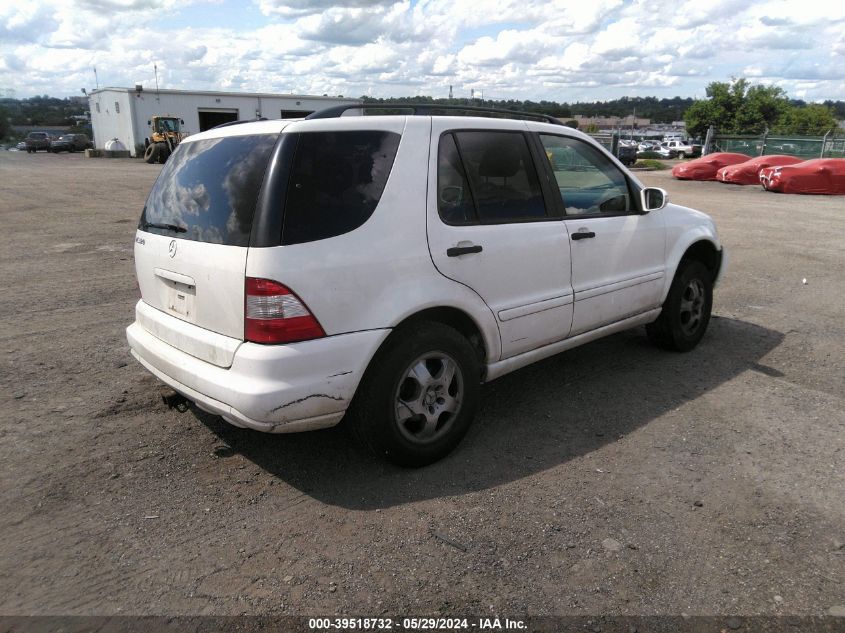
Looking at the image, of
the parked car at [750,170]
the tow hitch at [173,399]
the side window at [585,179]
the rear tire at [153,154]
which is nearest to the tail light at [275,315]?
the tow hitch at [173,399]

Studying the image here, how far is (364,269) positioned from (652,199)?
2681 mm

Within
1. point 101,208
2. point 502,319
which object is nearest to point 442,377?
point 502,319

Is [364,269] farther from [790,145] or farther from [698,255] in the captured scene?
[790,145]

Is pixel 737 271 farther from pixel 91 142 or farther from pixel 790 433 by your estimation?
pixel 91 142

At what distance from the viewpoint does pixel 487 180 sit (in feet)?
12.2

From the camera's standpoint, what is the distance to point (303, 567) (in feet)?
8.91

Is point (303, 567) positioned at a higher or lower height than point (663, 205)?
lower

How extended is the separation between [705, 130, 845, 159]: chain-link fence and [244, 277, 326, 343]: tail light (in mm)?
29665

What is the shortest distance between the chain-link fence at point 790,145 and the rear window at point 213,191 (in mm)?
29460

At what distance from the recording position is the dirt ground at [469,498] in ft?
8.46

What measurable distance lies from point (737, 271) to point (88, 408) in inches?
315

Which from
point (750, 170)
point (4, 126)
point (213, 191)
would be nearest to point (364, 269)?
point (213, 191)

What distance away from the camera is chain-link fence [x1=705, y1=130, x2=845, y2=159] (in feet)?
86.3

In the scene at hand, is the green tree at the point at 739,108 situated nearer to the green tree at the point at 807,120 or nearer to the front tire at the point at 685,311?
the green tree at the point at 807,120
